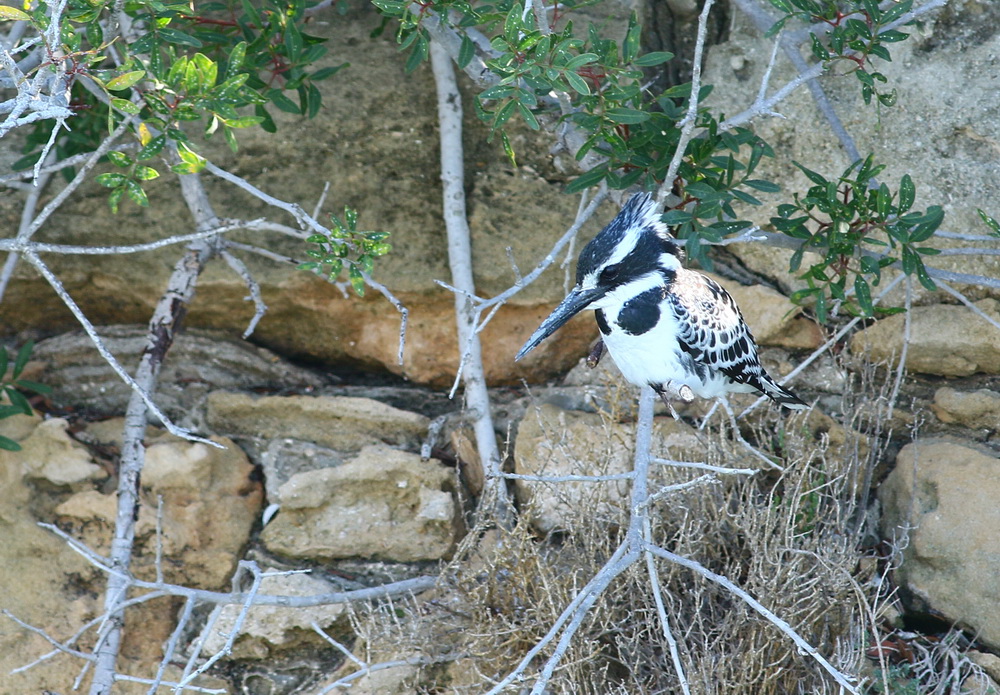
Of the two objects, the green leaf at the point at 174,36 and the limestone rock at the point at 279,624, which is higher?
the green leaf at the point at 174,36

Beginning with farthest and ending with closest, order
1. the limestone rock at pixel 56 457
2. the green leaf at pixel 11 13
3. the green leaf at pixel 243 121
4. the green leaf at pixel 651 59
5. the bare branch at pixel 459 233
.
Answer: the bare branch at pixel 459 233 < the limestone rock at pixel 56 457 < the green leaf at pixel 651 59 < the green leaf at pixel 243 121 < the green leaf at pixel 11 13

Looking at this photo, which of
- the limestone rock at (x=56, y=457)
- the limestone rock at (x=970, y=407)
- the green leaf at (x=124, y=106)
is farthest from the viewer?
the limestone rock at (x=56, y=457)

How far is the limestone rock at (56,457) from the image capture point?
10.2ft

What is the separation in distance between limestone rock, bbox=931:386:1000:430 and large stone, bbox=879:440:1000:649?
13cm

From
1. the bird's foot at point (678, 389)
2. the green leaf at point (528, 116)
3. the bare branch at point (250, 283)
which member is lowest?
the bare branch at point (250, 283)

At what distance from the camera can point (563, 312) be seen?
87.8 inches

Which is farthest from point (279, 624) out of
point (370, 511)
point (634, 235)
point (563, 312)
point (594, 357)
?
point (634, 235)

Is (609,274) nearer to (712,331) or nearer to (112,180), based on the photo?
(712,331)

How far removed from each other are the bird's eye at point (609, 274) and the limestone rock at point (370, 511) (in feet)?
3.72

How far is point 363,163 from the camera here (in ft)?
11.3

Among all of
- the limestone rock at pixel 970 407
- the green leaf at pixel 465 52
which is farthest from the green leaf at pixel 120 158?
the limestone rock at pixel 970 407

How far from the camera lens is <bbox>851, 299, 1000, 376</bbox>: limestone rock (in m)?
2.99

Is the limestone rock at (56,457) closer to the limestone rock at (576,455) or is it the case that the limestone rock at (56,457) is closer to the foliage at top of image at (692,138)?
the limestone rock at (576,455)

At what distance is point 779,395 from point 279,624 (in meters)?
1.68
